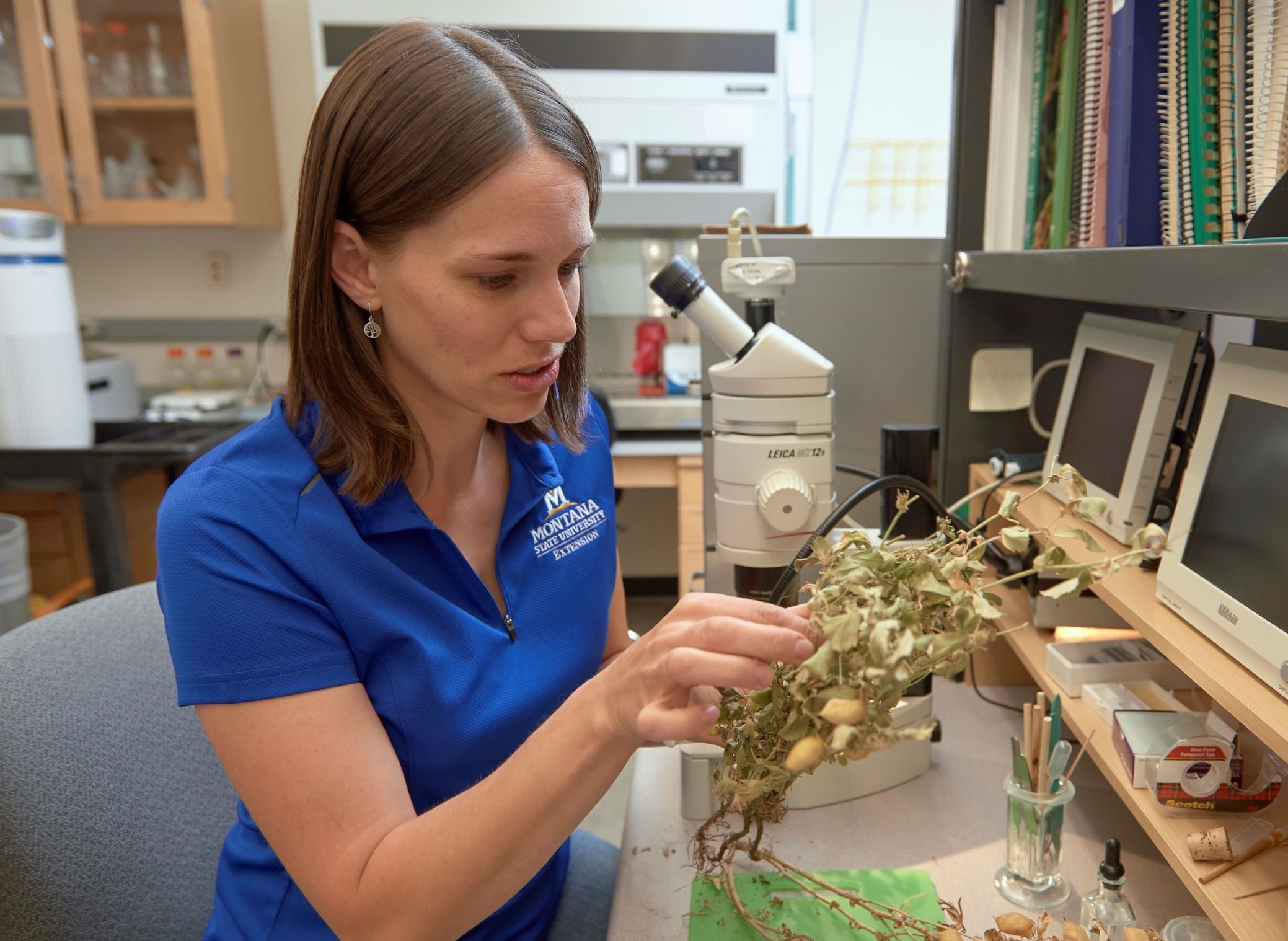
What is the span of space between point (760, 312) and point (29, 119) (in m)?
2.99

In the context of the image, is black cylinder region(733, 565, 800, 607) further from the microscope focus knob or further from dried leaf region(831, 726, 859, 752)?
dried leaf region(831, 726, 859, 752)

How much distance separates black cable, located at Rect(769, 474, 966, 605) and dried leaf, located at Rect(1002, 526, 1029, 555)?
0.94ft

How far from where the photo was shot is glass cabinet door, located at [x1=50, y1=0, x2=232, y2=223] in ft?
9.48

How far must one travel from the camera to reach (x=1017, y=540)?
23.5 inches

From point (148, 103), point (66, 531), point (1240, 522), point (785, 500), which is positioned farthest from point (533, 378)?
point (148, 103)

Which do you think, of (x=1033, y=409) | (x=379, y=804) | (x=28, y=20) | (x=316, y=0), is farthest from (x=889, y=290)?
(x=28, y=20)

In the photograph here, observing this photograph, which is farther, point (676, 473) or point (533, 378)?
point (676, 473)

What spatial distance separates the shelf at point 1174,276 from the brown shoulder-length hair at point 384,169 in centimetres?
49

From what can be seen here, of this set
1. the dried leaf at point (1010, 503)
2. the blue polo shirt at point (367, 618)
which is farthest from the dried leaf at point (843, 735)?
the blue polo shirt at point (367, 618)

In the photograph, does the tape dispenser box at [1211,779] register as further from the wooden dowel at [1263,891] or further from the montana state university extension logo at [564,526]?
the montana state university extension logo at [564,526]

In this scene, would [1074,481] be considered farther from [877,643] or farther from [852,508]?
[852,508]

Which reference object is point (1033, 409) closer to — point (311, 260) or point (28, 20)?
point (311, 260)

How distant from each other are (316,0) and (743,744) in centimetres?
304

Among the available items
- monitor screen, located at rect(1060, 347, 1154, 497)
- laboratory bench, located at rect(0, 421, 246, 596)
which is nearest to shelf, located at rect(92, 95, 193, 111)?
laboratory bench, located at rect(0, 421, 246, 596)
